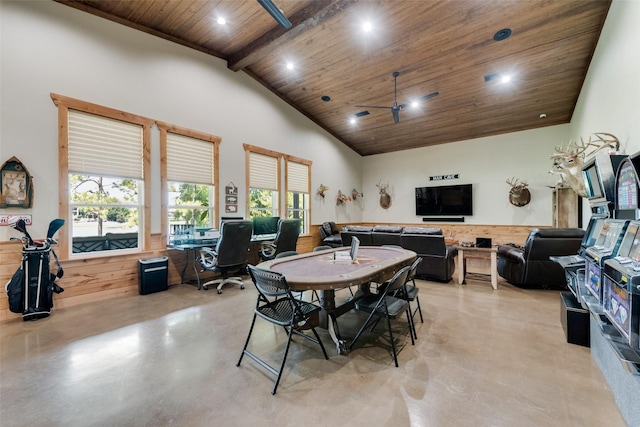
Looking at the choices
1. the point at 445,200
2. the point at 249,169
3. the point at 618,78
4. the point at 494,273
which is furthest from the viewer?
the point at 445,200

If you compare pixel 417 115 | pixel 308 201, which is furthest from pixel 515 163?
pixel 308 201

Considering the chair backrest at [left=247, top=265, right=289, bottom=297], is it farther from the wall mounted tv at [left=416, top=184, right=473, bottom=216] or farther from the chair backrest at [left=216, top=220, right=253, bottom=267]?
the wall mounted tv at [left=416, top=184, right=473, bottom=216]

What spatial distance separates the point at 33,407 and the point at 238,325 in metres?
1.63

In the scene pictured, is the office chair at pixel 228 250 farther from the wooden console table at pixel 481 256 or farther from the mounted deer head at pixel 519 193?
the mounted deer head at pixel 519 193

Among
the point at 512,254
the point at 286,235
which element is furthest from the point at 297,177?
the point at 512,254

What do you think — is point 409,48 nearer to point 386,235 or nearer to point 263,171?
point 386,235

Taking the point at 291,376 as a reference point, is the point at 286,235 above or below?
above

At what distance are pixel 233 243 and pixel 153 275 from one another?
4.51 feet

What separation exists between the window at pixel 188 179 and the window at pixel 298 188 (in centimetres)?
219

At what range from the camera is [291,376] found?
2.10 meters

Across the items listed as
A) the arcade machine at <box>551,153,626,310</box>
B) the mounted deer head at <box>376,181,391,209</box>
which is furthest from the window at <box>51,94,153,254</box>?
the mounted deer head at <box>376,181,391,209</box>

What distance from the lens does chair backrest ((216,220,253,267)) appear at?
13.8 feet

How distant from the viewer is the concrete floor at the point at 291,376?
1.69 metres

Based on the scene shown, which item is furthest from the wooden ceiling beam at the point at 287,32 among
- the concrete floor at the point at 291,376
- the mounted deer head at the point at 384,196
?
the mounted deer head at the point at 384,196
